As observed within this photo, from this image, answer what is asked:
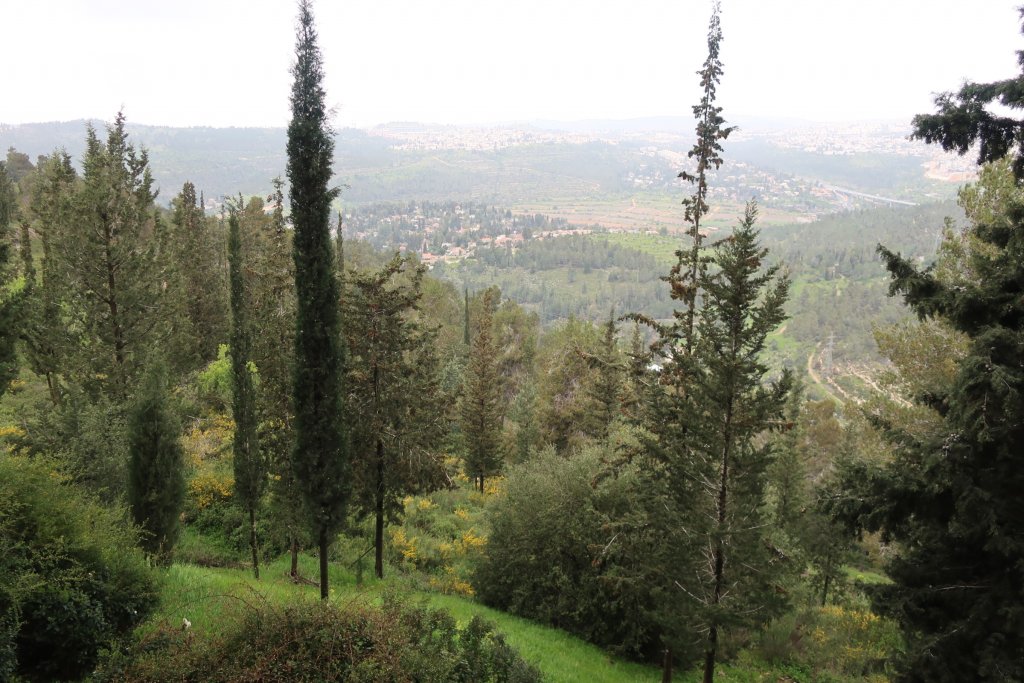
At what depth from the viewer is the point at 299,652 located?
743 centimetres

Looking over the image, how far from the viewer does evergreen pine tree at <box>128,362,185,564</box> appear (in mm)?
11930

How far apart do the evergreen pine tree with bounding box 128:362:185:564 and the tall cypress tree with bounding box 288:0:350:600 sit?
3.27m

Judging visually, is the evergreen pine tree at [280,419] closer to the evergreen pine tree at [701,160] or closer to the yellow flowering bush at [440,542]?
the yellow flowering bush at [440,542]

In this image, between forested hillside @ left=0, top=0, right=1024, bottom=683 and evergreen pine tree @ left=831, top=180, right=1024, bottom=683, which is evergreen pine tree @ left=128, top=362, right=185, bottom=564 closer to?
forested hillside @ left=0, top=0, right=1024, bottom=683

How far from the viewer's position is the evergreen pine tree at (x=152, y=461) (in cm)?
1193

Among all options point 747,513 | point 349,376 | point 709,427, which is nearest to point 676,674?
point 747,513

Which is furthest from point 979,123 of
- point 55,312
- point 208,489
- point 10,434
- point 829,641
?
point 55,312

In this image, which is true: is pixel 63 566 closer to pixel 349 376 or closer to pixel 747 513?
pixel 349 376

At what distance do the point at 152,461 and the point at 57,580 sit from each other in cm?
459

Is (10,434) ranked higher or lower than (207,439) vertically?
higher

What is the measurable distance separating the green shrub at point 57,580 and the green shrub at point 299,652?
0.69 m

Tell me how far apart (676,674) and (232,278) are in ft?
→ 47.9

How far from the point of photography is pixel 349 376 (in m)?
13.6

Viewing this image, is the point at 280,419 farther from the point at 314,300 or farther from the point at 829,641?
the point at 829,641
